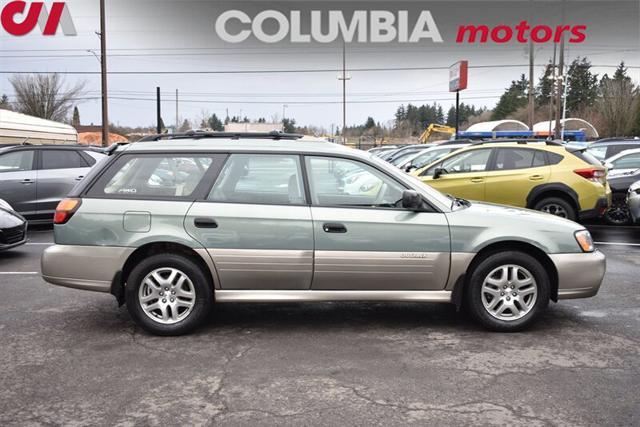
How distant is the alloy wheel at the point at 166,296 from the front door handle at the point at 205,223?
42 cm

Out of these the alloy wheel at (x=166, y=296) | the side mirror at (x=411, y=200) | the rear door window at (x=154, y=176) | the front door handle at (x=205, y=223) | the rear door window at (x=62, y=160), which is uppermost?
the rear door window at (x=62, y=160)

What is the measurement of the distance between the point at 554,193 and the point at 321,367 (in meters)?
7.32

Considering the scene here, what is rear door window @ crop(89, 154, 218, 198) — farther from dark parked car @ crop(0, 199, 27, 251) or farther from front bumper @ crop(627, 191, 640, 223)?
front bumper @ crop(627, 191, 640, 223)

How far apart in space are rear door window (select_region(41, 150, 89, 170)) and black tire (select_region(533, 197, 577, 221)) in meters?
8.60

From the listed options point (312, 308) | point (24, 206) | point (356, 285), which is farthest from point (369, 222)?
point (24, 206)

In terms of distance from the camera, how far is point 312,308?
579 centimetres

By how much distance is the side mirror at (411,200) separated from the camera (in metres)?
4.83

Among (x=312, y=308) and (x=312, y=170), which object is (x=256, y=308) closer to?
(x=312, y=308)

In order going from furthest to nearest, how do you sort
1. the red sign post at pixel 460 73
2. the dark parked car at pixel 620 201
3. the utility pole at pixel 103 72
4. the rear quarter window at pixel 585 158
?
the red sign post at pixel 460 73, the utility pole at pixel 103 72, the dark parked car at pixel 620 201, the rear quarter window at pixel 585 158

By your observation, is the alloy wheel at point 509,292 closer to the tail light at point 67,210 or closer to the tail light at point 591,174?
the tail light at point 67,210

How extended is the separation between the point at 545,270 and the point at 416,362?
1.57 m

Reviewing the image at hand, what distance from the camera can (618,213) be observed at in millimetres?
11711

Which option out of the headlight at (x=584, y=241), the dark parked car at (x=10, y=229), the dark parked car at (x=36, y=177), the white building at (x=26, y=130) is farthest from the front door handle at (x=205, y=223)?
the white building at (x=26, y=130)

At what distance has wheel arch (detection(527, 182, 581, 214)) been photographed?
9.98 metres
